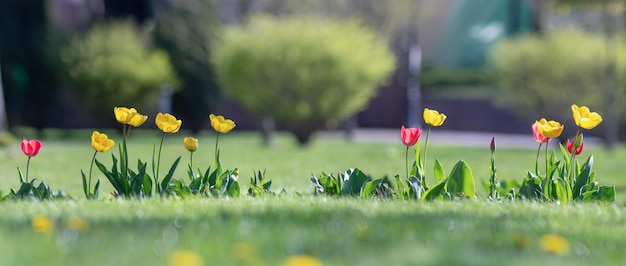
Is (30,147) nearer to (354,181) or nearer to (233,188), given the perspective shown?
(233,188)

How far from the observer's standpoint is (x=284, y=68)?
20.0m

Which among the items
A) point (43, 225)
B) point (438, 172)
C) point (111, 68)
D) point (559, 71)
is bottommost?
point (43, 225)

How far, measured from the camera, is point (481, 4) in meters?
43.3

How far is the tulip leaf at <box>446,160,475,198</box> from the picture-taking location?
19.2 feet

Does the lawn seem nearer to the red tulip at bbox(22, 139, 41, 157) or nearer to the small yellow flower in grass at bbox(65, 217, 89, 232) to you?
the small yellow flower in grass at bbox(65, 217, 89, 232)

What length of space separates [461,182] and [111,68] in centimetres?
2072

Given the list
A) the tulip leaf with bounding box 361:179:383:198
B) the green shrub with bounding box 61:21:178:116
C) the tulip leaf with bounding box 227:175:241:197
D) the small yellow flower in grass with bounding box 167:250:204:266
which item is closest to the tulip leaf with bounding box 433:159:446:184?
the tulip leaf with bounding box 361:179:383:198

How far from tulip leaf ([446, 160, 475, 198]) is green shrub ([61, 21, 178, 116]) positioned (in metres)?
20.3

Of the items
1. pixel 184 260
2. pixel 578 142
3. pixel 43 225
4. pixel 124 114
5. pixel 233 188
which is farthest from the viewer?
pixel 578 142

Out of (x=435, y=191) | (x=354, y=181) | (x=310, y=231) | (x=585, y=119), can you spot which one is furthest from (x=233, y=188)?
(x=585, y=119)

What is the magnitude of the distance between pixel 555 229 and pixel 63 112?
24.5 metres

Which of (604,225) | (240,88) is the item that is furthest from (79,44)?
(604,225)

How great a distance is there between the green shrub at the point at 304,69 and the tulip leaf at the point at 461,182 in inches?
551

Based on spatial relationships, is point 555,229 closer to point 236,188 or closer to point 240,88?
point 236,188
